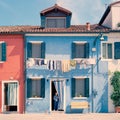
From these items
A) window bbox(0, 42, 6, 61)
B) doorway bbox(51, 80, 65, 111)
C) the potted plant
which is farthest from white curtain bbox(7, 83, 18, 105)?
the potted plant

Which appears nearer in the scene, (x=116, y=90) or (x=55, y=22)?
(x=116, y=90)

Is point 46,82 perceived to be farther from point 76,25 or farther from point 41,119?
point 76,25

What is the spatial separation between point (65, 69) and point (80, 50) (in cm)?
181

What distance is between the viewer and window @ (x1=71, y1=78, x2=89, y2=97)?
25078 millimetres

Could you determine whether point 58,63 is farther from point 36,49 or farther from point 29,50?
point 29,50

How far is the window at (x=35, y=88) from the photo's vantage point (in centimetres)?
2502

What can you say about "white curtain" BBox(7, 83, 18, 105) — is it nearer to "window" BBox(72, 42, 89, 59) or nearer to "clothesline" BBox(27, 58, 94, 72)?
"clothesline" BBox(27, 58, 94, 72)

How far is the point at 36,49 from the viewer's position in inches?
1005

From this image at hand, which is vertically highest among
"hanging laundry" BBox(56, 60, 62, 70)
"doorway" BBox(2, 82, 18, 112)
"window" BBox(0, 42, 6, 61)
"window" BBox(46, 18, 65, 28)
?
"window" BBox(46, 18, 65, 28)

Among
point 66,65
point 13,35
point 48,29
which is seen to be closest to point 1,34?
point 13,35

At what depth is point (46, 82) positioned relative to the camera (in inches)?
989

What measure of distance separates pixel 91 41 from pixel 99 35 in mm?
716

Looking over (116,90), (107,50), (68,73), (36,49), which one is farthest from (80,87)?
(36,49)

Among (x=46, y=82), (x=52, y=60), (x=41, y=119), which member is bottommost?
(x=41, y=119)
